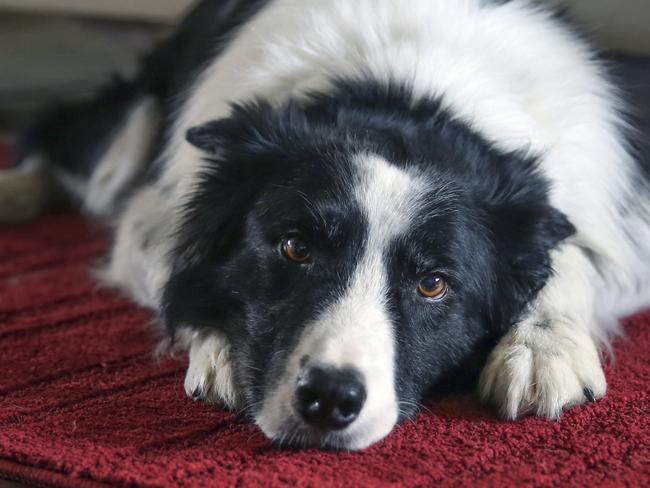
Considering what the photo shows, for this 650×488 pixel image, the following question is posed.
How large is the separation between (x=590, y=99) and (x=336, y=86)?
2.30 ft

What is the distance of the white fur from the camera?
92.7 inches

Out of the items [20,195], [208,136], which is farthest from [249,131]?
[20,195]

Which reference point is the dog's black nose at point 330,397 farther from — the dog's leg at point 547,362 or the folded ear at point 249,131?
the folded ear at point 249,131

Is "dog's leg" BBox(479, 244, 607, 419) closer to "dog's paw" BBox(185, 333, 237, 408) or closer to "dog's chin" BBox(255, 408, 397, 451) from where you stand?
"dog's chin" BBox(255, 408, 397, 451)

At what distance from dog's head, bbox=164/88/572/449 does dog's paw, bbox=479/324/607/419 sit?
8cm

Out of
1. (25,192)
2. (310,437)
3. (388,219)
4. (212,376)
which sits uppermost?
(388,219)

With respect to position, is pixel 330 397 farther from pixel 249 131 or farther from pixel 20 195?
pixel 20 195

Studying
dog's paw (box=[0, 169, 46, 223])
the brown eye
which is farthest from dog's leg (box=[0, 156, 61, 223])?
the brown eye

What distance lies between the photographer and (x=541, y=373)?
2.02 metres

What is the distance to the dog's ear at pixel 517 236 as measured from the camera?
2.16m

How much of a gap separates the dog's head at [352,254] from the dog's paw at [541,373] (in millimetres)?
76

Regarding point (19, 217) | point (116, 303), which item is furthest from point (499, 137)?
point (19, 217)

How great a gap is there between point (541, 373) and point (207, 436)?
2.30 feet

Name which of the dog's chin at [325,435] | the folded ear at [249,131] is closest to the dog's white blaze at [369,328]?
the dog's chin at [325,435]
